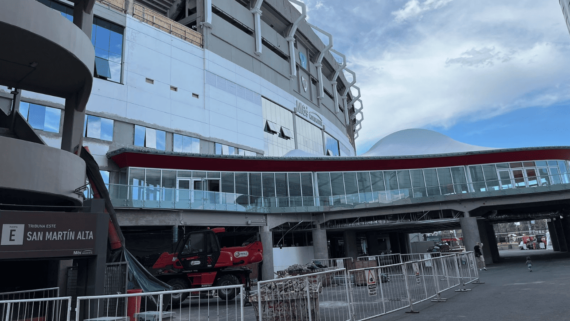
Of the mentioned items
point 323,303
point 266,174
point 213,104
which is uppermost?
point 213,104

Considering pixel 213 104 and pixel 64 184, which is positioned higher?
pixel 213 104

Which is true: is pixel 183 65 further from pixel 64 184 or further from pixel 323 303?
pixel 323 303

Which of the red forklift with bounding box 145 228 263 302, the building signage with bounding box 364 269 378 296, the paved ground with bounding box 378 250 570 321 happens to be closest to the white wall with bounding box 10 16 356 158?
the red forklift with bounding box 145 228 263 302

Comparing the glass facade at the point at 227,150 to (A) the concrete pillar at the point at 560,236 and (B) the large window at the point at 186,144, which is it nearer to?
(B) the large window at the point at 186,144

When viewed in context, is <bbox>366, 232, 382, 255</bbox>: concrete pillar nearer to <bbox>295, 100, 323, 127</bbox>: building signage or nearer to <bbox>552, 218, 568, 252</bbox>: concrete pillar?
<bbox>295, 100, 323, 127</bbox>: building signage

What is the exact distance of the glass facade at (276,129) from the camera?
42.0m

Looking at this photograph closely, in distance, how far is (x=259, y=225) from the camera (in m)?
27.1

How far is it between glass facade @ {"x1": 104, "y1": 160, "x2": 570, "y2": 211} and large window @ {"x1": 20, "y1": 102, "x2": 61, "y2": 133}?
5.56m

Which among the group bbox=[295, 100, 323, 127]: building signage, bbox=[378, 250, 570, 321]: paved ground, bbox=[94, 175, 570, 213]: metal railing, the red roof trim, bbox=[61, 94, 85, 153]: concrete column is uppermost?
bbox=[295, 100, 323, 127]: building signage

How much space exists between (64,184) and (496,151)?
30471 mm

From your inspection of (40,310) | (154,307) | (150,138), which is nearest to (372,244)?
(150,138)

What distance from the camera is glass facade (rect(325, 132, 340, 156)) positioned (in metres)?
59.5

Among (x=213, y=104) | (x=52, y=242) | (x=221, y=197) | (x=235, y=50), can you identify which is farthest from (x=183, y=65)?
(x=52, y=242)

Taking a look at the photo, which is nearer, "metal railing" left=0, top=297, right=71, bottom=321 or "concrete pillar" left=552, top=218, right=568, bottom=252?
"metal railing" left=0, top=297, right=71, bottom=321
